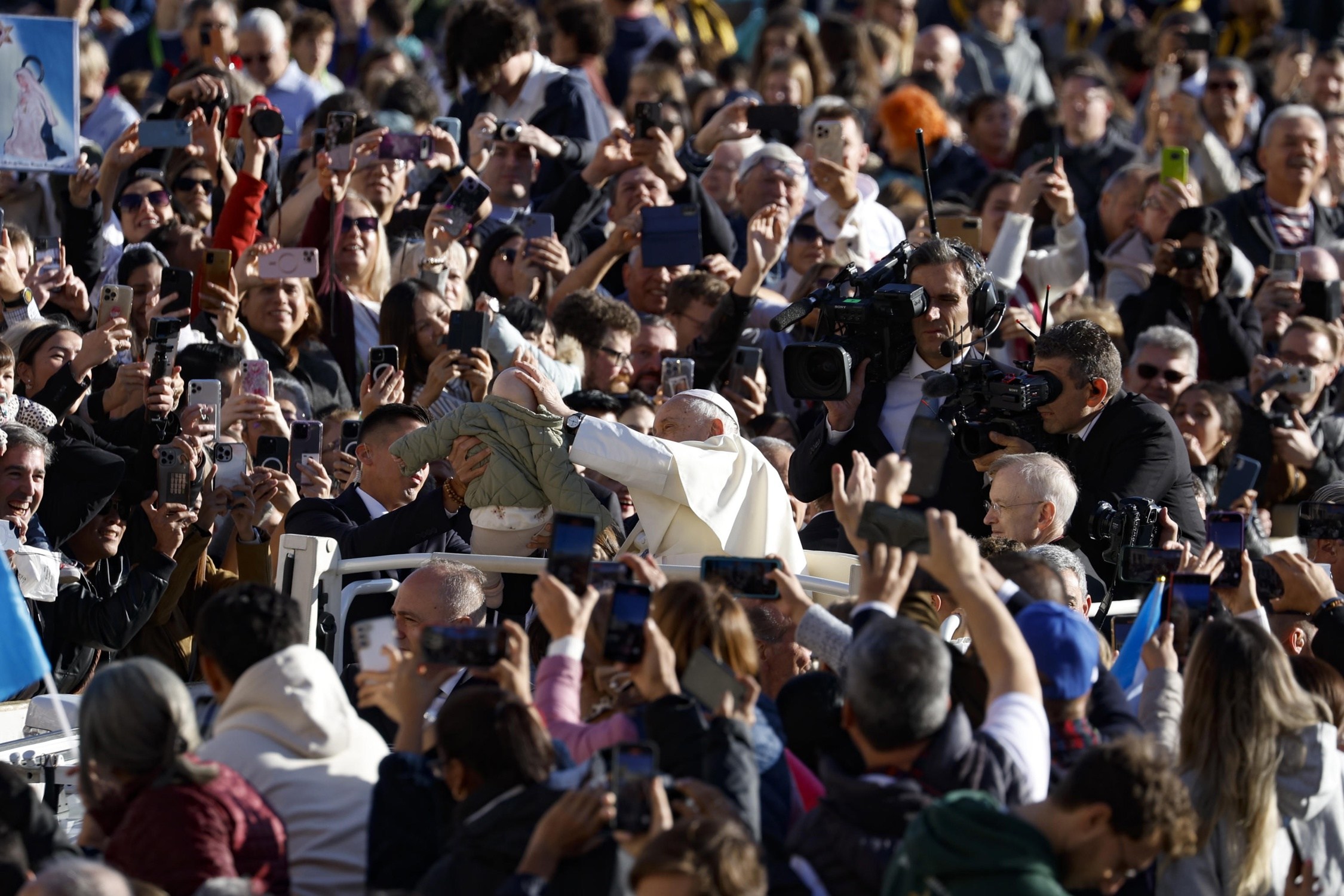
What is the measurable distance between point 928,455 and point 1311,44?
9714 millimetres

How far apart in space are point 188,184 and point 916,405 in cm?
379

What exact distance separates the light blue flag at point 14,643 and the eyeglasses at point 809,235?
4.73 m

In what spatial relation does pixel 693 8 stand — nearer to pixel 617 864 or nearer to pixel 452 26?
pixel 452 26

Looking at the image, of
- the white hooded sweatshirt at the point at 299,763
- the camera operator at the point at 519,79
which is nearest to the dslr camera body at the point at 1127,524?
the white hooded sweatshirt at the point at 299,763

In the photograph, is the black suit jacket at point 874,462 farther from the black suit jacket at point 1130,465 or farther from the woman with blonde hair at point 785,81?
the woman with blonde hair at point 785,81

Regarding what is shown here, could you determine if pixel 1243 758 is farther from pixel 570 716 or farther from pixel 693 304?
pixel 693 304

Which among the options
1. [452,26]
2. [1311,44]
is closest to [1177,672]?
[452,26]

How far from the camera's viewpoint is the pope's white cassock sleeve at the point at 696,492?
618 cm

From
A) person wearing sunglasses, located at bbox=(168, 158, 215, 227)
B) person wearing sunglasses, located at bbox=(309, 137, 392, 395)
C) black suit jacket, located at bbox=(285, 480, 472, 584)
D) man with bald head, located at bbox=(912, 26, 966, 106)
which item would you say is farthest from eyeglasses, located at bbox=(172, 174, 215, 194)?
man with bald head, located at bbox=(912, 26, 966, 106)

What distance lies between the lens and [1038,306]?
9.80m

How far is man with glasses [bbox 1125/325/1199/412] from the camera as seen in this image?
8.66 m

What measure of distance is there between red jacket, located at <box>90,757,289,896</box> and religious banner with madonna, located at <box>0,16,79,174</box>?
462 centimetres

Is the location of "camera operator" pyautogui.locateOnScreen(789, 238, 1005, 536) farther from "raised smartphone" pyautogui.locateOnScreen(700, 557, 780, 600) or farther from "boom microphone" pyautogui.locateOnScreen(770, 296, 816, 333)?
"raised smartphone" pyautogui.locateOnScreen(700, 557, 780, 600)

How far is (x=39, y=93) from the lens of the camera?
27.9 ft
